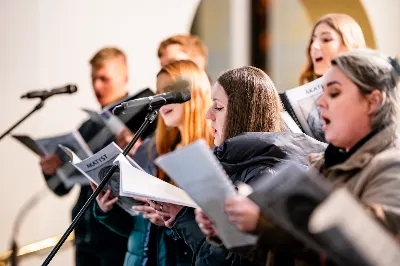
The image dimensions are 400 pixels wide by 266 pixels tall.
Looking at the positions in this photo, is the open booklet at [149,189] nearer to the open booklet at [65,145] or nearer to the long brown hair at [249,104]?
the long brown hair at [249,104]

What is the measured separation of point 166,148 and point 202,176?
5.48 feet

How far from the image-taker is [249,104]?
7.74 feet

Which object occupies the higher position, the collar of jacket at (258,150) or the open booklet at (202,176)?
the open booklet at (202,176)

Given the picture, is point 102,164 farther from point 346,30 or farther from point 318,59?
point 346,30

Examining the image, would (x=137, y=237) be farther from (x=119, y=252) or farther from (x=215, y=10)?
(x=215, y=10)

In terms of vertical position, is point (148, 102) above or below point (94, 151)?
above

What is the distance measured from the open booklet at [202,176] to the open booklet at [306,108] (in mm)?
1110

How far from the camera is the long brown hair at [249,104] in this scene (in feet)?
7.75

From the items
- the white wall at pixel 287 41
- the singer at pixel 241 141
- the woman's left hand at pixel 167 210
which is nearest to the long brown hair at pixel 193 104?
the singer at pixel 241 141

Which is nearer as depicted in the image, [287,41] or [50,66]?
[50,66]

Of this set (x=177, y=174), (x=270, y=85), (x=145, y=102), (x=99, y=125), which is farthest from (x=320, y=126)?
(x=99, y=125)

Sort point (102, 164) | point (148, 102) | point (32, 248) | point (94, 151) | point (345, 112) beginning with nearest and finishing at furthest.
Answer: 1. point (345, 112)
2. point (148, 102)
3. point (102, 164)
4. point (94, 151)
5. point (32, 248)

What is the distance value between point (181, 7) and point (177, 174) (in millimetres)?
3582

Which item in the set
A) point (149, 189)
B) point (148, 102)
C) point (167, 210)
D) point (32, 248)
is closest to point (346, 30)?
point (148, 102)
